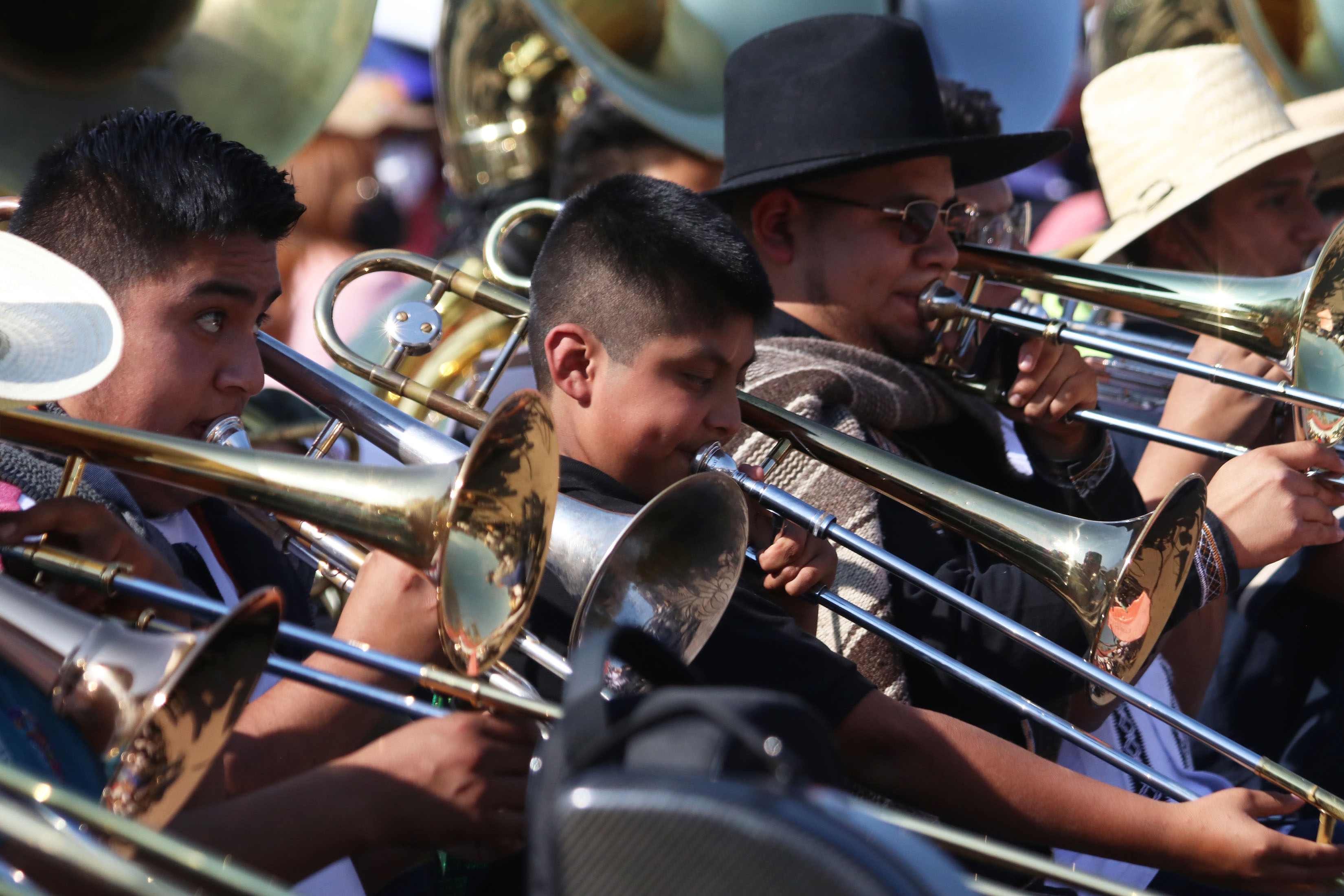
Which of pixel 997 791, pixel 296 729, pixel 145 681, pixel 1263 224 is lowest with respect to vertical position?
pixel 296 729

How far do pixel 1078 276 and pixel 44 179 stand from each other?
177 centimetres

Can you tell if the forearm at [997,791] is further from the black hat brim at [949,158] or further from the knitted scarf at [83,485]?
the black hat brim at [949,158]

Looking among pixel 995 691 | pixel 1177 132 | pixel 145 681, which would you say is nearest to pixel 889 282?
pixel 995 691

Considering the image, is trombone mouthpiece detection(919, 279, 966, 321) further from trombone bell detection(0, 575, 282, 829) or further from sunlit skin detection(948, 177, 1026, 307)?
trombone bell detection(0, 575, 282, 829)

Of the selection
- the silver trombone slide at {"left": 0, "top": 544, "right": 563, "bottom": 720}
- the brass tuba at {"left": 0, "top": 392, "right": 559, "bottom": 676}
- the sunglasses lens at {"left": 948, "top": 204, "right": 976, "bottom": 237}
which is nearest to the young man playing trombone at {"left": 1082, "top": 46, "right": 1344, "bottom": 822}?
the sunglasses lens at {"left": 948, "top": 204, "right": 976, "bottom": 237}

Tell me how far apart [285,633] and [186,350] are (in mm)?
559

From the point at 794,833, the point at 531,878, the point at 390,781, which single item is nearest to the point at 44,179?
the point at 390,781

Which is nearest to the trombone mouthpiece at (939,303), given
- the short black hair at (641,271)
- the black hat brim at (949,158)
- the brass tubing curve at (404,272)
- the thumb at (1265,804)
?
the black hat brim at (949,158)

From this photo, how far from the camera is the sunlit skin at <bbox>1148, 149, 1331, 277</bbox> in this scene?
333 cm

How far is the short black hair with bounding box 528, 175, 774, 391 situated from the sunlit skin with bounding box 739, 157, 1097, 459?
589 millimetres

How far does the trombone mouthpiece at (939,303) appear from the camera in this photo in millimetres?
2609

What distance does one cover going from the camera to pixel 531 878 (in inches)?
36.7

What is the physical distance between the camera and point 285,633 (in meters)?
1.46

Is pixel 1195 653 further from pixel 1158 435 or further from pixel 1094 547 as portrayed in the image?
pixel 1094 547
